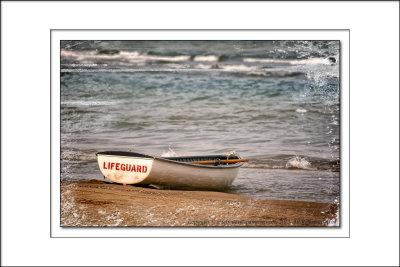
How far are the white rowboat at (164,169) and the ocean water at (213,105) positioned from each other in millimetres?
146

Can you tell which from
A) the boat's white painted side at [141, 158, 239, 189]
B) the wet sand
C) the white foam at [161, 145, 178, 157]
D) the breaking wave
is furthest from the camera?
the white foam at [161, 145, 178, 157]

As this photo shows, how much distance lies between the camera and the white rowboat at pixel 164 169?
7.66 meters

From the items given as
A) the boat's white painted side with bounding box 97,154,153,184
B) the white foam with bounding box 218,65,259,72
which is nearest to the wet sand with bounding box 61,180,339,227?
the boat's white painted side with bounding box 97,154,153,184

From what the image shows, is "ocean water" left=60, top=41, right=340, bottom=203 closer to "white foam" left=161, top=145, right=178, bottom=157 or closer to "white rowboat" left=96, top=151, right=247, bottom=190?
"white foam" left=161, top=145, right=178, bottom=157

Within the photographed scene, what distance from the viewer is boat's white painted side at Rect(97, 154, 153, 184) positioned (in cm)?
765

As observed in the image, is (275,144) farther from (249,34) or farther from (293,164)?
(249,34)

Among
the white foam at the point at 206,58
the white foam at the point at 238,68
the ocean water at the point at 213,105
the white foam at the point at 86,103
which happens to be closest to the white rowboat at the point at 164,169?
the ocean water at the point at 213,105

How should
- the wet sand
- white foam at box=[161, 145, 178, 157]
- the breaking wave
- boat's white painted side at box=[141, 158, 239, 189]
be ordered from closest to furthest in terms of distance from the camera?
the wet sand < the breaking wave < boat's white painted side at box=[141, 158, 239, 189] < white foam at box=[161, 145, 178, 157]

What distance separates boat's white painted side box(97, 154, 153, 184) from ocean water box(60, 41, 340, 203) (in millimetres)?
128

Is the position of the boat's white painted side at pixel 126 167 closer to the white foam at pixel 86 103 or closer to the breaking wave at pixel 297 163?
the white foam at pixel 86 103

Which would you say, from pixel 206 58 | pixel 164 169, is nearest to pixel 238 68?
pixel 206 58

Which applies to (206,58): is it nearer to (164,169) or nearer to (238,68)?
(238,68)

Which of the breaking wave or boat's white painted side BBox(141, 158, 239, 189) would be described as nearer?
the breaking wave
